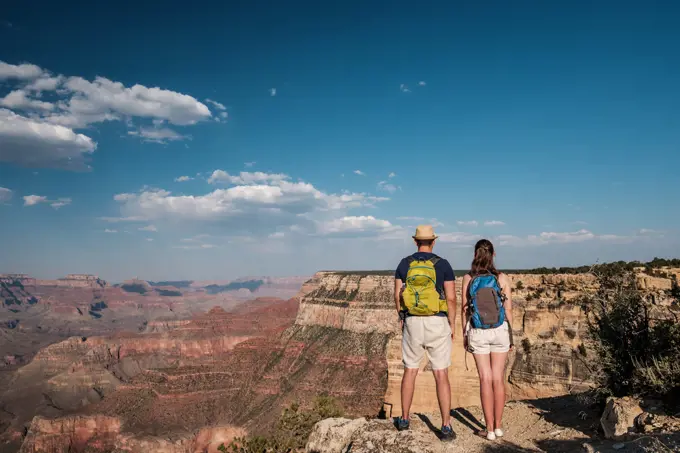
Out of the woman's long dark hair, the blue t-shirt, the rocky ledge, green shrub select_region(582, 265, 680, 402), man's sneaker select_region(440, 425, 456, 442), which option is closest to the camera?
the rocky ledge

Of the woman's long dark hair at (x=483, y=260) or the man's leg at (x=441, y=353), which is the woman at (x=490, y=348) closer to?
the woman's long dark hair at (x=483, y=260)

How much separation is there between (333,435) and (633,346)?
20.3 ft

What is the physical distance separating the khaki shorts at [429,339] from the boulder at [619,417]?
10.0 feet

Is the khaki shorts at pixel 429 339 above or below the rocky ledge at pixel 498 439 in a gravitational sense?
above

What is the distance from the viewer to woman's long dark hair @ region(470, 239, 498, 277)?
6.71 meters

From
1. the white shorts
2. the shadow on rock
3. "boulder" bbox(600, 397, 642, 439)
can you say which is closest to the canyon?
the shadow on rock

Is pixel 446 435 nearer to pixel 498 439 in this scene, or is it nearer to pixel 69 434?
pixel 498 439

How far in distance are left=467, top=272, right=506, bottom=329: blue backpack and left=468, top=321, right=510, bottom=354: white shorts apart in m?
0.11

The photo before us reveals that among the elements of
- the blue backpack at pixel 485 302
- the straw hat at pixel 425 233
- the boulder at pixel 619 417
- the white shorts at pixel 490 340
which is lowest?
the boulder at pixel 619 417

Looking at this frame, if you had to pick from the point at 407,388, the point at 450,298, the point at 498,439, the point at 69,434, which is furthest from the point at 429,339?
the point at 69,434

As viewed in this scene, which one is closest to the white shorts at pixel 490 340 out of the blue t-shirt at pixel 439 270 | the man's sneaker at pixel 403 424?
the blue t-shirt at pixel 439 270

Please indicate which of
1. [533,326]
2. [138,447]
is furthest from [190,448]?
[533,326]

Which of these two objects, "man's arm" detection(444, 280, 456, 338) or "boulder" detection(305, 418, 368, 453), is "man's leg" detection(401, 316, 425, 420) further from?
"boulder" detection(305, 418, 368, 453)

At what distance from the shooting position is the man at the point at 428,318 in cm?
638
